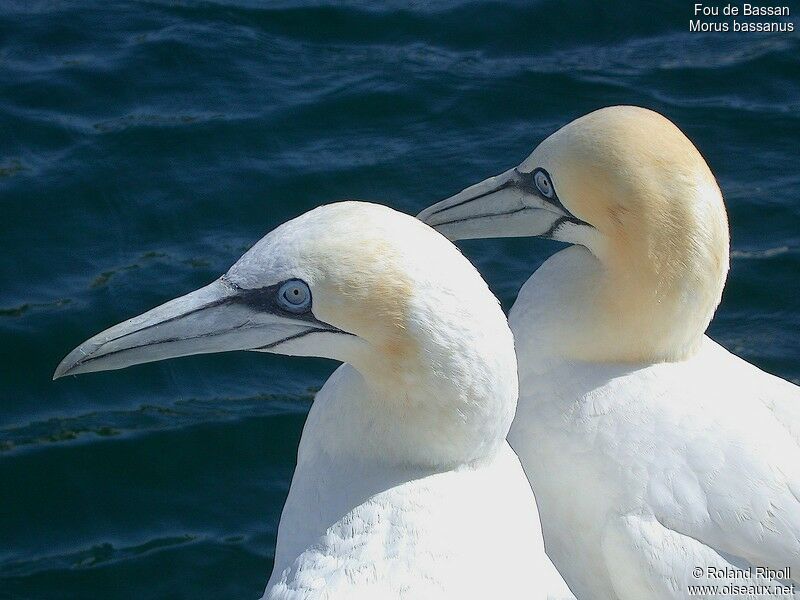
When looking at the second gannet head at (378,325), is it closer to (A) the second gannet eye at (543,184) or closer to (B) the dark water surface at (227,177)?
(A) the second gannet eye at (543,184)

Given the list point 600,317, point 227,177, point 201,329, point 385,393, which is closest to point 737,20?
point 227,177

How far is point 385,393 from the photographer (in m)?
4.30

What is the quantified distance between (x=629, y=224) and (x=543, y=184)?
48 centimetres

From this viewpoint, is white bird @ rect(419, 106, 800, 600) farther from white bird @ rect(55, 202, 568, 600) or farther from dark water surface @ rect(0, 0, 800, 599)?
dark water surface @ rect(0, 0, 800, 599)

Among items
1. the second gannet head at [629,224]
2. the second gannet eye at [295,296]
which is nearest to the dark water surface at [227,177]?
the second gannet head at [629,224]

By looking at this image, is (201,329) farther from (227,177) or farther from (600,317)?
(227,177)

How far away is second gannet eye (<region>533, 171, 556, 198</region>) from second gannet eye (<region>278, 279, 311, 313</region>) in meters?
1.63

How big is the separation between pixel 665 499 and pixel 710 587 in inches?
14.8

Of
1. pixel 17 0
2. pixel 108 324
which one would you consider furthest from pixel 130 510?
pixel 17 0

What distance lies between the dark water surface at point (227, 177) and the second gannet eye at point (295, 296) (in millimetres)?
2720

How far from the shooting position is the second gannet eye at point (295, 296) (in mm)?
4191

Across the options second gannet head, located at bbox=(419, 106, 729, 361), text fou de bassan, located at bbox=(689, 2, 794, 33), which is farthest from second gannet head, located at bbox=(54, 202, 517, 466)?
text fou de bassan, located at bbox=(689, 2, 794, 33)

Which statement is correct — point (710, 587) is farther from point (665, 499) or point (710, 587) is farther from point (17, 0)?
point (17, 0)

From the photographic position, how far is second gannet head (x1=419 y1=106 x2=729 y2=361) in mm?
5117
